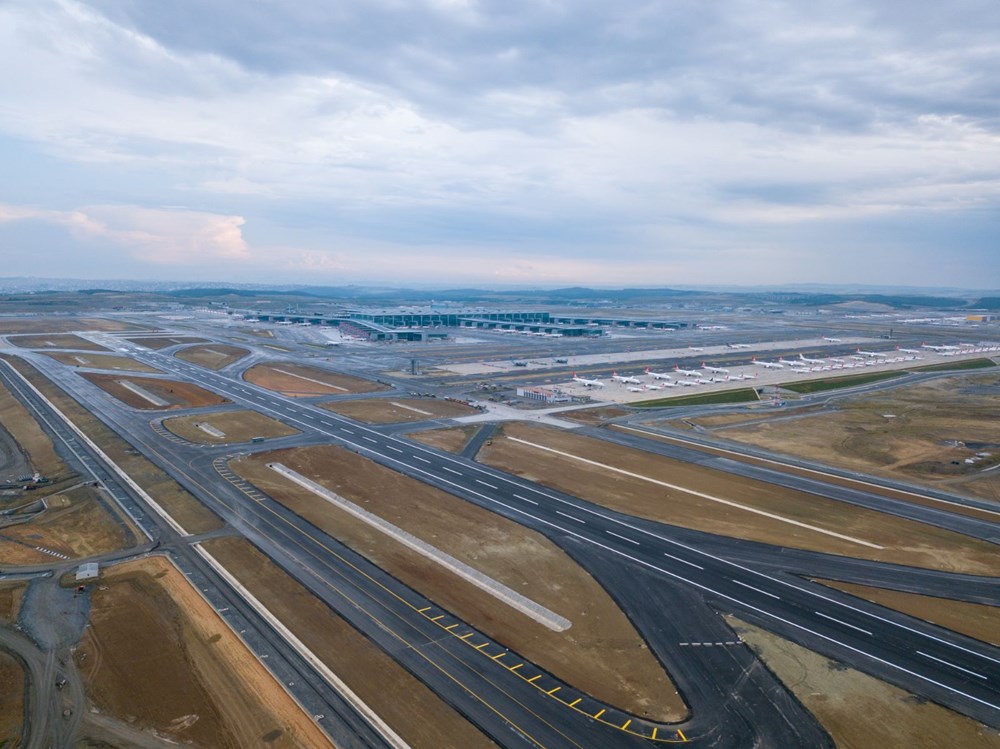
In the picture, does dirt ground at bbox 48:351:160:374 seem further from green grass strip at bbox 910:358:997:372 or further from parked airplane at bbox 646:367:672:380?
green grass strip at bbox 910:358:997:372

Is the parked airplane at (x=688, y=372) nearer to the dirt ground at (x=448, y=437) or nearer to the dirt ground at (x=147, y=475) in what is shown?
the dirt ground at (x=448, y=437)

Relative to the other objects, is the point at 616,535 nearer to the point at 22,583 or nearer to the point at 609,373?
the point at 22,583

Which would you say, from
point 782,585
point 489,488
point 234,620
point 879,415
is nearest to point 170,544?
point 234,620

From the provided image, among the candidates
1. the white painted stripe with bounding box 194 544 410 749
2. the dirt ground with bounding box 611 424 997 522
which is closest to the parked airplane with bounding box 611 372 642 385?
the dirt ground with bounding box 611 424 997 522

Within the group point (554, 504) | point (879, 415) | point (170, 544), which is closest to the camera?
point (170, 544)

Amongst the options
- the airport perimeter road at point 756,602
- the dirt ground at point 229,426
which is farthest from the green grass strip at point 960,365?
A: the dirt ground at point 229,426
